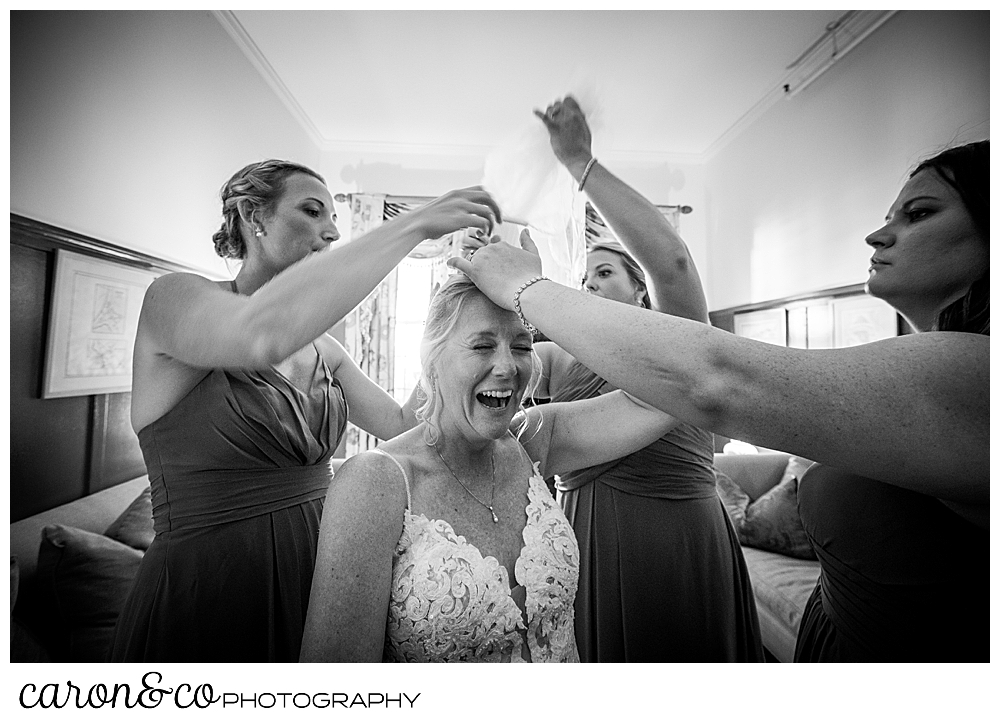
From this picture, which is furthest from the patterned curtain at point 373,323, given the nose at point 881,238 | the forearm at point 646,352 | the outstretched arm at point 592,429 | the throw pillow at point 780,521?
the throw pillow at point 780,521

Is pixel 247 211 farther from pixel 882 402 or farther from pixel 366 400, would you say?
pixel 882 402

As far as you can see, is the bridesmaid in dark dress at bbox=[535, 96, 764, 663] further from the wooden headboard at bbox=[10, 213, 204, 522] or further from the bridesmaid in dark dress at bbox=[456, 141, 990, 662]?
the wooden headboard at bbox=[10, 213, 204, 522]

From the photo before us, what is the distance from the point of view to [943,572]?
2.85ft

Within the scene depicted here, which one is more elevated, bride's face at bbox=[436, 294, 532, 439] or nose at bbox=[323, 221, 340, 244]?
nose at bbox=[323, 221, 340, 244]

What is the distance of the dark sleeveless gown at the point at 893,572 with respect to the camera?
873 mm

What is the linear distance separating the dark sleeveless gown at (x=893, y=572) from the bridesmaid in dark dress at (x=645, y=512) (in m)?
0.28

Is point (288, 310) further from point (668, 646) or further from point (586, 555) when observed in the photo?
point (668, 646)

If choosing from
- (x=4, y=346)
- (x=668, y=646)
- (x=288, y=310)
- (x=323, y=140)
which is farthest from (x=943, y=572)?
(x=4, y=346)

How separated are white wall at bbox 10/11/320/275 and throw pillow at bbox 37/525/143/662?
0.53m

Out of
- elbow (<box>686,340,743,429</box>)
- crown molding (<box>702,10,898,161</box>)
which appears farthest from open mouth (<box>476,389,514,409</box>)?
crown molding (<box>702,10,898,161</box>)

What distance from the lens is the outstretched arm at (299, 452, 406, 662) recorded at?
2.74 feet

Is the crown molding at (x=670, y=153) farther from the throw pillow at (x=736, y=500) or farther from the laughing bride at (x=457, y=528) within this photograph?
the throw pillow at (x=736, y=500)
